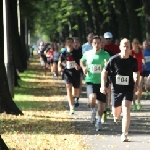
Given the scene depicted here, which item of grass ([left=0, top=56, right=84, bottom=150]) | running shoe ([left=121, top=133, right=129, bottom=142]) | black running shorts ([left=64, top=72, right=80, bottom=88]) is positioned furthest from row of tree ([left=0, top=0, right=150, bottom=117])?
running shoe ([left=121, top=133, right=129, bottom=142])

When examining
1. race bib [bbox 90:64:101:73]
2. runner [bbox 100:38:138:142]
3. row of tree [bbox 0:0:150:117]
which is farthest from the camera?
row of tree [bbox 0:0:150:117]

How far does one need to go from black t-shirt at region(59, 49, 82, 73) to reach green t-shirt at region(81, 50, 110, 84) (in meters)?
3.67

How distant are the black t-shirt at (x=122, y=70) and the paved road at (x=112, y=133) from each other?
1049 millimetres

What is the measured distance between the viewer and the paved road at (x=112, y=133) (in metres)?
12.5

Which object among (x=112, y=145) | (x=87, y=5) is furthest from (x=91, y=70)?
(x=87, y=5)

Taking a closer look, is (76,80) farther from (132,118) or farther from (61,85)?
(61,85)

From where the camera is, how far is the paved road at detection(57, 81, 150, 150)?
1254cm

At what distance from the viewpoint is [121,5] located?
4216 cm

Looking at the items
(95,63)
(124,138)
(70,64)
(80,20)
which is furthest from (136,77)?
(80,20)

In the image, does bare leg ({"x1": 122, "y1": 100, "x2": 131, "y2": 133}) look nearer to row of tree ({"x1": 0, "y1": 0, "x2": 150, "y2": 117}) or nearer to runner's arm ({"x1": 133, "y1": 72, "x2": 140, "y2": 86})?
runner's arm ({"x1": 133, "y1": 72, "x2": 140, "y2": 86})

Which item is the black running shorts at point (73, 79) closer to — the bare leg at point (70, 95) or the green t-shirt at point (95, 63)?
the bare leg at point (70, 95)

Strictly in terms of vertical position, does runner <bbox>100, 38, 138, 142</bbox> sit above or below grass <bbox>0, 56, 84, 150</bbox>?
above

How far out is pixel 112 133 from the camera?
14.6 m

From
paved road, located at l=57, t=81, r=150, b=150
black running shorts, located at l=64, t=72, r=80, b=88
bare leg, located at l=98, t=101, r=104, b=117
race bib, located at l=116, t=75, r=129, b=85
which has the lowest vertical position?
paved road, located at l=57, t=81, r=150, b=150
